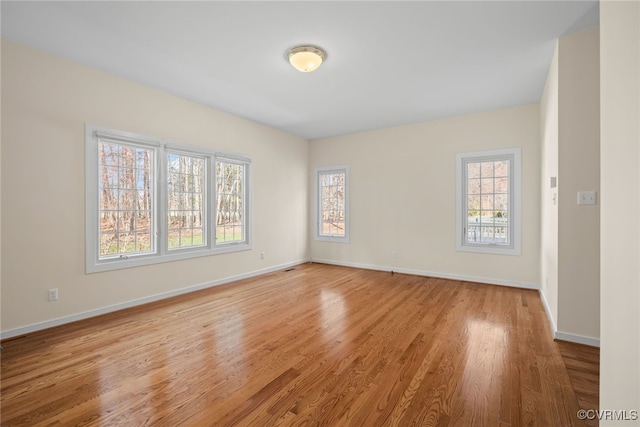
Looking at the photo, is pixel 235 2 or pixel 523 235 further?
pixel 523 235

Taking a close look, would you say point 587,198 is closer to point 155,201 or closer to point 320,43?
point 320,43

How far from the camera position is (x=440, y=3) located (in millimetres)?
2303

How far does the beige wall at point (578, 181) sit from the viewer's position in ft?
8.59

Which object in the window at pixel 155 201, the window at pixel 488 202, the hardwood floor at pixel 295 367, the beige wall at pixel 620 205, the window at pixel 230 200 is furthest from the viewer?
the window at pixel 230 200

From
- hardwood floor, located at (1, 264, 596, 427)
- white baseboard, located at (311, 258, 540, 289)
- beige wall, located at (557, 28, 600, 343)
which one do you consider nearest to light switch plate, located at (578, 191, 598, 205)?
beige wall, located at (557, 28, 600, 343)

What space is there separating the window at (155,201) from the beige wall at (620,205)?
4.33m

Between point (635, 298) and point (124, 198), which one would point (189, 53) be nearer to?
point (124, 198)

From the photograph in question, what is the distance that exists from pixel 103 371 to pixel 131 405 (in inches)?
24.0

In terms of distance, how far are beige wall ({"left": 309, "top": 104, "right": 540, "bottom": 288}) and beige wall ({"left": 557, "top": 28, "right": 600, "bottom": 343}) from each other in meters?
1.94

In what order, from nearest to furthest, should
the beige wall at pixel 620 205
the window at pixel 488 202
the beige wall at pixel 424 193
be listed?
1. the beige wall at pixel 620 205
2. the beige wall at pixel 424 193
3. the window at pixel 488 202

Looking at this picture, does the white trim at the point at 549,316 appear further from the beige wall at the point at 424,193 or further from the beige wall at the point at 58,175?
the beige wall at the point at 58,175

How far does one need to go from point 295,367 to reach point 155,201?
306 cm

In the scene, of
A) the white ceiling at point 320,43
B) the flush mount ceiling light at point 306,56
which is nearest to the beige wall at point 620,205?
the white ceiling at point 320,43

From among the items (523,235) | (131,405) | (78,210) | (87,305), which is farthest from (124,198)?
(523,235)
